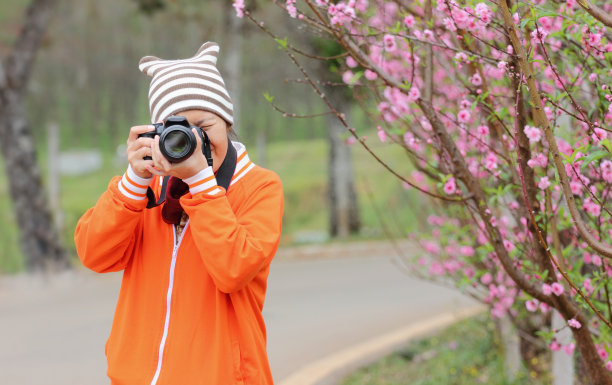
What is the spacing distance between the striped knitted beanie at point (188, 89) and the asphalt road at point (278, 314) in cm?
378

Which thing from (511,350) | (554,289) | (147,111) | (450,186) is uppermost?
(147,111)

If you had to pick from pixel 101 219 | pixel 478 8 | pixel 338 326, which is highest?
pixel 478 8

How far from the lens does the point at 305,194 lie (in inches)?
998

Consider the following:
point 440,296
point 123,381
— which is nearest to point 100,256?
point 123,381

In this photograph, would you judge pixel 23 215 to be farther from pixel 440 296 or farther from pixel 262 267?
pixel 262 267

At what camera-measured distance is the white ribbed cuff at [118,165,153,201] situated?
7.09 ft

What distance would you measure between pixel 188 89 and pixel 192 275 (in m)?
0.52

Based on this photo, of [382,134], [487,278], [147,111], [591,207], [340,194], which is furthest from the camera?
[147,111]

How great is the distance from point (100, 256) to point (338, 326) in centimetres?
575

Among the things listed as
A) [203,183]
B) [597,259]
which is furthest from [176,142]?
[597,259]

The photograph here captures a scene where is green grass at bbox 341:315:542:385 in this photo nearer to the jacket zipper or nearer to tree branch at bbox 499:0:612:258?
tree branch at bbox 499:0:612:258

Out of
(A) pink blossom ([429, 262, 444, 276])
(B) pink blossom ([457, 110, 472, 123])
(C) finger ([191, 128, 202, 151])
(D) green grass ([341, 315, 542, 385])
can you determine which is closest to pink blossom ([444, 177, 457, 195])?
(B) pink blossom ([457, 110, 472, 123])

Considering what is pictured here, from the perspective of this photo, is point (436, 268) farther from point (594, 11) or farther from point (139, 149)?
point (139, 149)

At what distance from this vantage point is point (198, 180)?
2092 mm
